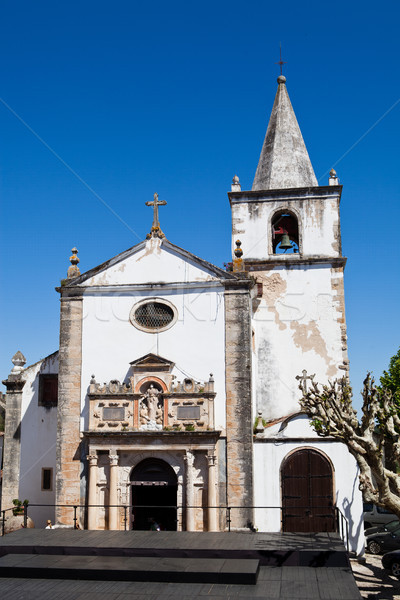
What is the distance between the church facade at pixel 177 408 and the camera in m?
22.7

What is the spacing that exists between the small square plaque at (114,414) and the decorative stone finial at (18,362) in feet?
20.6

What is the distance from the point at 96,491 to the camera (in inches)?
899

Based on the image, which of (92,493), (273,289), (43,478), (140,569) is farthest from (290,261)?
(140,569)

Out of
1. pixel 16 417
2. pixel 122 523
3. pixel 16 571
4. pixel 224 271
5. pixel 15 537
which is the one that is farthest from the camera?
pixel 16 417

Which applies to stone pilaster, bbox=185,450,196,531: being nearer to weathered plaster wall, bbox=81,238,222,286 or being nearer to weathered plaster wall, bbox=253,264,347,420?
weathered plaster wall, bbox=253,264,347,420

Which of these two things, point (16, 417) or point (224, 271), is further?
point (16, 417)

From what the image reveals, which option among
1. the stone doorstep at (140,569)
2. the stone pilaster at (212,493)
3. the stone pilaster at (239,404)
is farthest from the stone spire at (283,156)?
the stone doorstep at (140,569)

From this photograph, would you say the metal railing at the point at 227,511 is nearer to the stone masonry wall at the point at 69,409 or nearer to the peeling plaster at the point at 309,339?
the stone masonry wall at the point at 69,409

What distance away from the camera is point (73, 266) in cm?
2547

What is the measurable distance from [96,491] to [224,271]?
28.3 feet

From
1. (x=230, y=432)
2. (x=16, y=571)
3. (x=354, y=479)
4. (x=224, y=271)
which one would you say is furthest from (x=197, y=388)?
(x=16, y=571)

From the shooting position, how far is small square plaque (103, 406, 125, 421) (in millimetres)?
23188

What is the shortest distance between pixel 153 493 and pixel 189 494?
5.88 ft

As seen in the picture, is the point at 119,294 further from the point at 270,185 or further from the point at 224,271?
the point at 270,185
